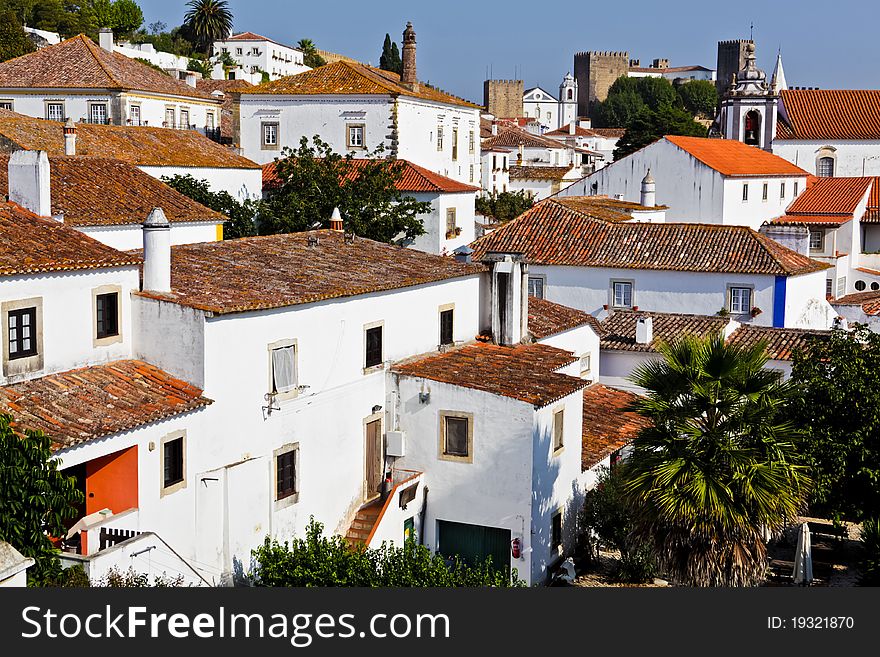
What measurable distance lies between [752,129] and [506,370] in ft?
189

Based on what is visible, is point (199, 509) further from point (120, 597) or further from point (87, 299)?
point (120, 597)

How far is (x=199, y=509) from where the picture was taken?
61.9 feet

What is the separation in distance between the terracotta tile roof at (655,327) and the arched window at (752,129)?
151 feet

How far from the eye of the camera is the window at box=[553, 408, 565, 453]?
2264 centimetres

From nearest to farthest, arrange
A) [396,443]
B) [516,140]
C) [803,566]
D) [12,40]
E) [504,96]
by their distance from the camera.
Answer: [803,566] < [396,443] < [12,40] < [516,140] < [504,96]

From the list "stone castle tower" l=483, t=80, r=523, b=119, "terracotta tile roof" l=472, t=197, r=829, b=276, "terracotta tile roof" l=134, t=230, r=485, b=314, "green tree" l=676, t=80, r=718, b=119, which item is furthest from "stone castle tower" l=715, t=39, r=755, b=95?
"terracotta tile roof" l=134, t=230, r=485, b=314

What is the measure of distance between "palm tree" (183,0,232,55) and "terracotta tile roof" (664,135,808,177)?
6054 cm

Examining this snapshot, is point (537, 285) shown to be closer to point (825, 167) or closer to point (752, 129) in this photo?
point (752, 129)

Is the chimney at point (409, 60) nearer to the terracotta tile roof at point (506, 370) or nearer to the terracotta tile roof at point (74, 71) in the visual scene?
the terracotta tile roof at point (74, 71)

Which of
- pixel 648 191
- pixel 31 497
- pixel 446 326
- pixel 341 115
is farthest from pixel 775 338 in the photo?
pixel 341 115

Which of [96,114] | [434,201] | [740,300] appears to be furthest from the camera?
[96,114]

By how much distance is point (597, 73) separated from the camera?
596ft

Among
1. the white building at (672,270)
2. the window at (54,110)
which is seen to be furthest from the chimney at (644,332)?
the window at (54,110)

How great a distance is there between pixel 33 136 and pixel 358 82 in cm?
1749
